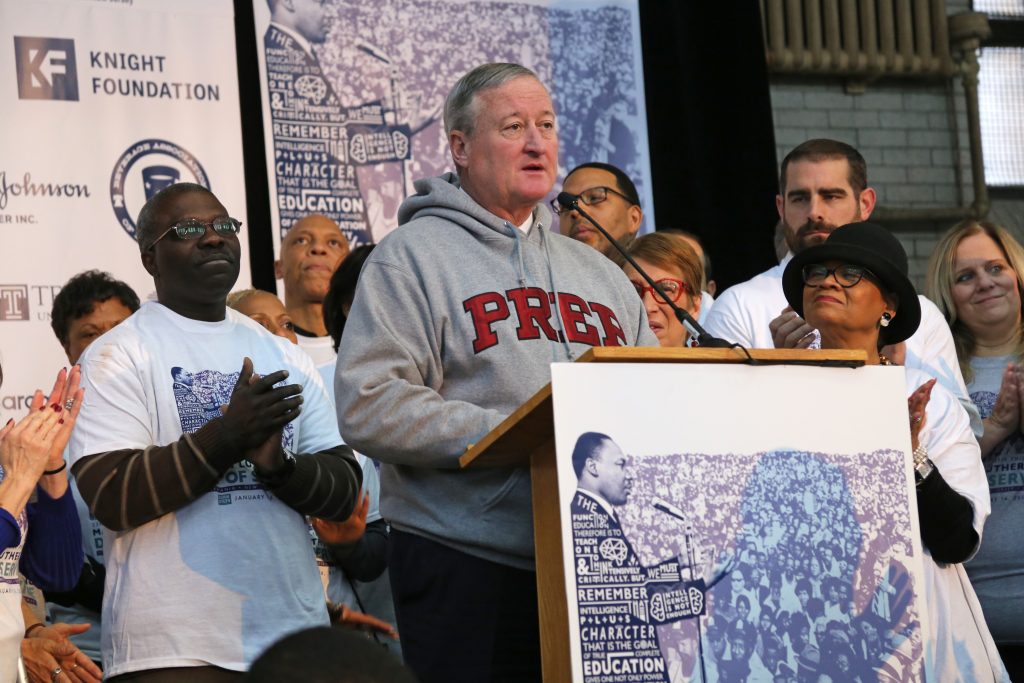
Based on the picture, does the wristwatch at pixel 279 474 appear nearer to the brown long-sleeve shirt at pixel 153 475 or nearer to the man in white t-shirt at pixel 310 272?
the brown long-sleeve shirt at pixel 153 475

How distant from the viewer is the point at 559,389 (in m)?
2.03

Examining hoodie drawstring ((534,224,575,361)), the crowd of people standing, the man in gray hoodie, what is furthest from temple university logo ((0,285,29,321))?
hoodie drawstring ((534,224,575,361))

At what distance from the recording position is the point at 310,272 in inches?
198

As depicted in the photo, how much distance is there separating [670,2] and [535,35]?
88 cm

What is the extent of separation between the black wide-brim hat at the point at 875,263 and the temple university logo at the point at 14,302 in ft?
10.2

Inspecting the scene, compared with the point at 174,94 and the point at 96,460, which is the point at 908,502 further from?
the point at 174,94

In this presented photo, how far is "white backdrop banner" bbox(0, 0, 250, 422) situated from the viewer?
5.22m

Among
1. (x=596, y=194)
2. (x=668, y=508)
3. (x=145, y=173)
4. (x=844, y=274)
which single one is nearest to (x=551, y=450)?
(x=668, y=508)

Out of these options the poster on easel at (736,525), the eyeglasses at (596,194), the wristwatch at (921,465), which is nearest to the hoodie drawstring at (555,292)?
the poster on easel at (736,525)

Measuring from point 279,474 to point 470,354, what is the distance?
575mm

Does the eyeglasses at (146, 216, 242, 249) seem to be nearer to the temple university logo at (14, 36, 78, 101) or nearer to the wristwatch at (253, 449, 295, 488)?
the wristwatch at (253, 449, 295, 488)

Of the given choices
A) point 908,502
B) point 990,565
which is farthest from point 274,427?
point 990,565

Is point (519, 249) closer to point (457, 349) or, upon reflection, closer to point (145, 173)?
point (457, 349)

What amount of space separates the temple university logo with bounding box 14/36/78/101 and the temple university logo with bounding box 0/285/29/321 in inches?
28.8
